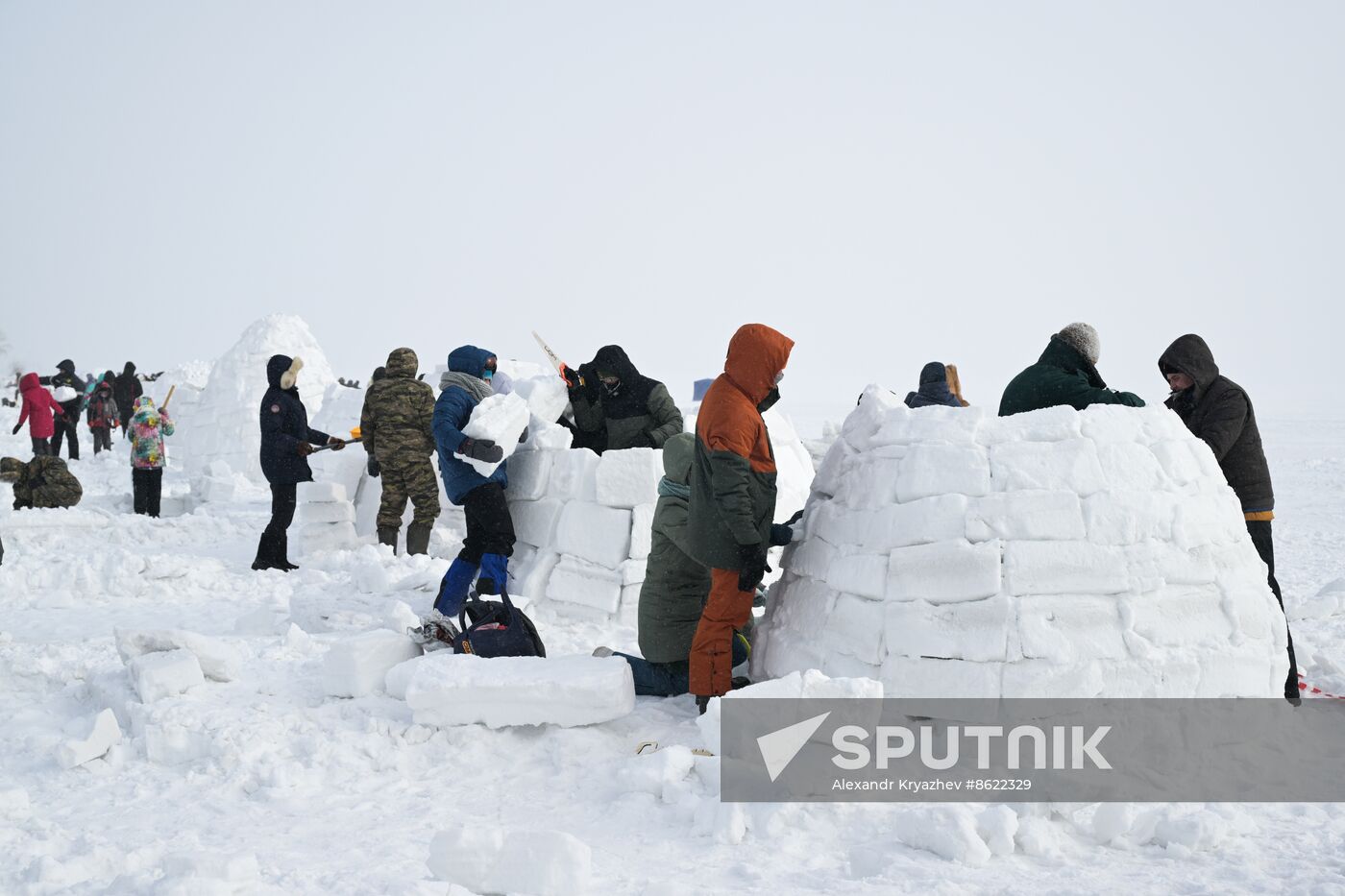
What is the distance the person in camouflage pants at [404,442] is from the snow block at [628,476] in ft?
5.52

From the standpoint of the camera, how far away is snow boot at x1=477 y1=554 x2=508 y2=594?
5.21m

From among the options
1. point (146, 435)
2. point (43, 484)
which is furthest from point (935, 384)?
point (43, 484)

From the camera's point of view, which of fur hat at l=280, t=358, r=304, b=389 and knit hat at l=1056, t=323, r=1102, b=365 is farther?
fur hat at l=280, t=358, r=304, b=389

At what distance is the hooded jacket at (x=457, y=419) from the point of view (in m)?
5.48

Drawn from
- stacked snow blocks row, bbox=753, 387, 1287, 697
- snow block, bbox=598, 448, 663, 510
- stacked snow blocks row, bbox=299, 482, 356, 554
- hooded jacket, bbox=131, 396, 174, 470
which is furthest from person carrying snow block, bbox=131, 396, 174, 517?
stacked snow blocks row, bbox=753, 387, 1287, 697

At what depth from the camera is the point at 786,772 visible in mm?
3266

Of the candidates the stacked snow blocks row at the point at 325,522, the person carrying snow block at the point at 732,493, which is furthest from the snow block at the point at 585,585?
the stacked snow blocks row at the point at 325,522

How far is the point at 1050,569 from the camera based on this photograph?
Answer: 11.3 feet

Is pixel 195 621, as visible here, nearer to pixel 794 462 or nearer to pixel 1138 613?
pixel 794 462

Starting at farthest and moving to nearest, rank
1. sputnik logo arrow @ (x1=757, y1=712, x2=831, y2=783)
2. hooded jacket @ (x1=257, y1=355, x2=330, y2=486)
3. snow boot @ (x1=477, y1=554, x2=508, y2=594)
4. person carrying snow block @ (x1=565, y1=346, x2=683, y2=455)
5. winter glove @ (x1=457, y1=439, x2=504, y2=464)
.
Answer: hooded jacket @ (x1=257, y1=355, x2=330, y2=486), person carrying snow block @ (x1=565, y1=346, x2=683, y2=455), winter glove @ (x1=457, y1=439, x2=504, y2=464), snow boot @ (x1=477, y1=554, x2=508, y2=594), sputnik logo arrow @ (x1=757, y1=712, x2=831, y2=783)

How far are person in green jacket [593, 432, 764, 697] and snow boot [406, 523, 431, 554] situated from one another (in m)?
3.35

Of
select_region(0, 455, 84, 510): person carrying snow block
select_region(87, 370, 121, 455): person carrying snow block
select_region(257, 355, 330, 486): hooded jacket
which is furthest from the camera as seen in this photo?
select_region(87, 370, 121, 455): person carrying snow block

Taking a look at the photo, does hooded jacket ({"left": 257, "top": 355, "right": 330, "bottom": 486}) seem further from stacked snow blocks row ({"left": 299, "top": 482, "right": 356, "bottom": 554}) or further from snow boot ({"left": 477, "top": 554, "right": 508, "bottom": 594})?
snow boot ({"left": 477, "top": 554, "right": 508, "bottom": 594})

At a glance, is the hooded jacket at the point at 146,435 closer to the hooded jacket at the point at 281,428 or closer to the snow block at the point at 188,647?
the hooded jacket at the point at 281,428
